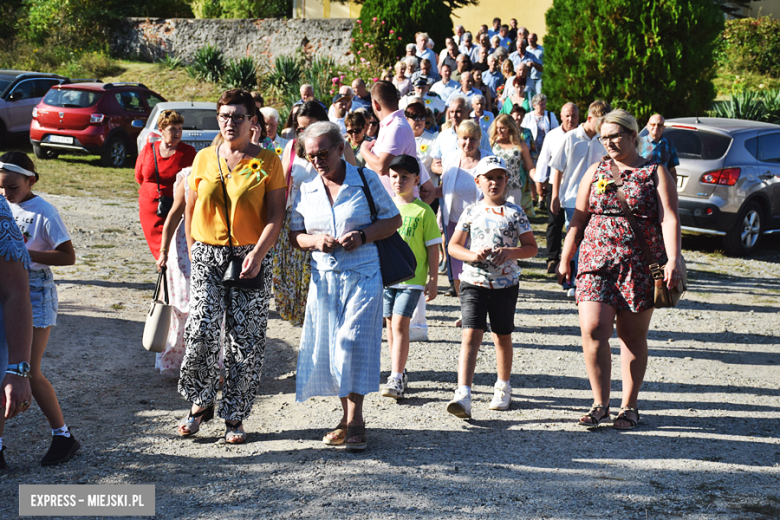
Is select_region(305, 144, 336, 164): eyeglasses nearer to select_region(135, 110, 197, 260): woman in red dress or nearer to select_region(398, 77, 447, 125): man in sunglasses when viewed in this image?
select_region(135, 110, 197, 260): woman in red dress

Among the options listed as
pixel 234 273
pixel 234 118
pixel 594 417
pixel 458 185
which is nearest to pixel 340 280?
pixel 234 273

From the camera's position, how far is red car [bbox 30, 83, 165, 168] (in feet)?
56.7

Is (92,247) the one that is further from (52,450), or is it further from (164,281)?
(52,450)

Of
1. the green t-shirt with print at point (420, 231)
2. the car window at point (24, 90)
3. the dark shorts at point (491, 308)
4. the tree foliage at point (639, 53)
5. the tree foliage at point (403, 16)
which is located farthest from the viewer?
the tree foliage at point (403, 16)

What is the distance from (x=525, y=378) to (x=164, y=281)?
9.40 ft

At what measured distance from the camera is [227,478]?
14.0 ft

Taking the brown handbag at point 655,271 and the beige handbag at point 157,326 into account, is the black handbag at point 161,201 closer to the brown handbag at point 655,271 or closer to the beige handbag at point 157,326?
the beige handbag at point 157,326

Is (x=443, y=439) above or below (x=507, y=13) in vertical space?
→ below

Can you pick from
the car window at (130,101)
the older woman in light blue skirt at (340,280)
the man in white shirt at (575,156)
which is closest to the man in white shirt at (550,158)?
the man in white shirt at (575,156)

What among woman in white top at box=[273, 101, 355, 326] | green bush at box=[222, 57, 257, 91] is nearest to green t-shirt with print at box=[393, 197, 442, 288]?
woman in white top at box=[273, 101, 355, 326]

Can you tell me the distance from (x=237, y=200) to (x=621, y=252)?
239 cm

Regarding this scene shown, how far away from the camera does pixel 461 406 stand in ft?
17.1

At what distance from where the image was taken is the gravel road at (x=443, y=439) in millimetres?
4023

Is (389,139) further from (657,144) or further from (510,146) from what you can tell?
(657,144)
